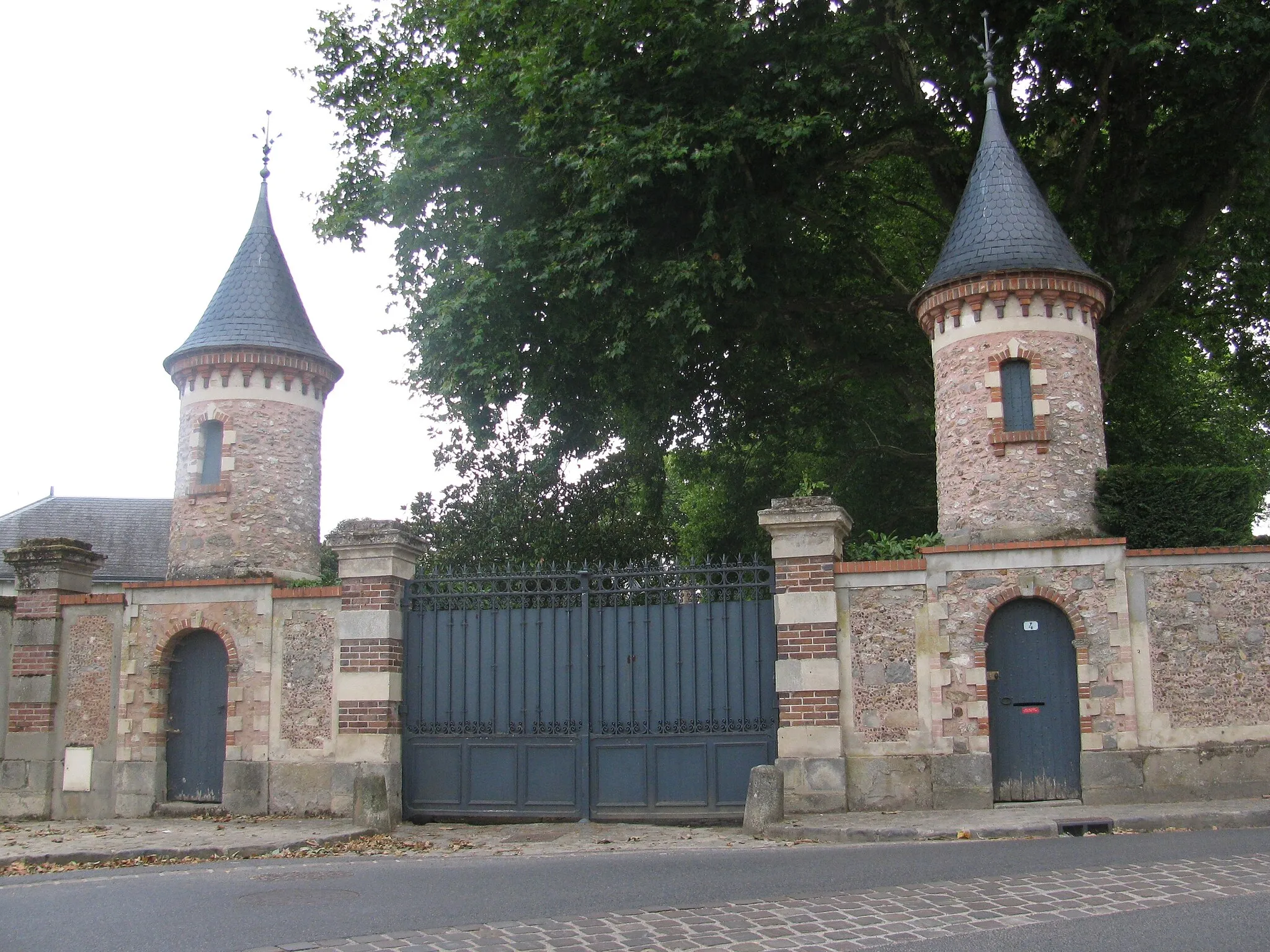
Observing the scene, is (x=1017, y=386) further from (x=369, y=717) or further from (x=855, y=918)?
(x=369, y=717)

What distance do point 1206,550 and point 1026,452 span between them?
2.16 metres

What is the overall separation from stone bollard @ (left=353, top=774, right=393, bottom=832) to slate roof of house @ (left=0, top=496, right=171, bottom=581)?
27.9m

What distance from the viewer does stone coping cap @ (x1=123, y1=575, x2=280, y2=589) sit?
1343 centimetres

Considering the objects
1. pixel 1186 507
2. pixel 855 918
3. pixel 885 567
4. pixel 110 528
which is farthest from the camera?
pixel 110 528

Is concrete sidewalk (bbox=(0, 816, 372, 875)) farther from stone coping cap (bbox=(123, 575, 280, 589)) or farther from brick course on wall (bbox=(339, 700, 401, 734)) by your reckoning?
stone coping cap (bbox=(123, 575, 280, 589))

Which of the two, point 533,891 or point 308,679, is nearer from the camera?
point 533,891

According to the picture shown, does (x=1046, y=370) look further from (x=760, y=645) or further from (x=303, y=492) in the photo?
(x=303, y=492)

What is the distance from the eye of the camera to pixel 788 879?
26.6ft

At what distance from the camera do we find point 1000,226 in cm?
1371

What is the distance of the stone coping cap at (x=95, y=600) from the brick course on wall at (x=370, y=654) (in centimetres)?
329

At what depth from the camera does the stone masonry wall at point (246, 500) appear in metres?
14.6

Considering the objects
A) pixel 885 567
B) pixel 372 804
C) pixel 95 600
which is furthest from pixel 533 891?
pixel 95 600

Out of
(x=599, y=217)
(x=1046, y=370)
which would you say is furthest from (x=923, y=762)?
(x=599, y=217)

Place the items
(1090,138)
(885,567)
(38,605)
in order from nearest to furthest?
(885,567), (38,605), (1090,138)
